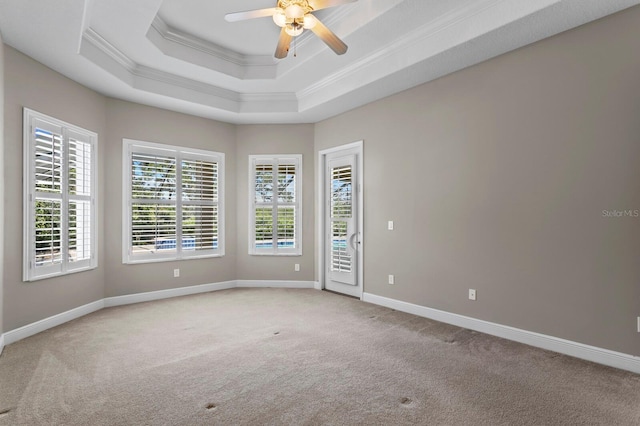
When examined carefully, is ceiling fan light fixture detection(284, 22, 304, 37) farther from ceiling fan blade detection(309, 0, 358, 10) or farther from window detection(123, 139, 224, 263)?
window detection(123, 139, 224, 263)

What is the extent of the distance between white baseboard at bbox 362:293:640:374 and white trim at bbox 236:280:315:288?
1.86 meters

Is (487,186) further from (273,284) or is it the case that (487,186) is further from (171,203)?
(171,203)

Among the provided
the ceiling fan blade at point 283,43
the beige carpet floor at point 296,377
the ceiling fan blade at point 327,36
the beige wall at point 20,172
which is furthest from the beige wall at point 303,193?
the ceiling fan blade at point 327,36

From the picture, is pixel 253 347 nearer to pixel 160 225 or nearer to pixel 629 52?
pixel 160 225

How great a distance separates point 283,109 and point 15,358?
4302mm

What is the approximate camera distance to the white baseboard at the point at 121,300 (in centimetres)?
360

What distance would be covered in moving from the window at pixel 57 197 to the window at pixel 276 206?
7.72 ft

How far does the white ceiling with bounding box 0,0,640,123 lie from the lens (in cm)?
310

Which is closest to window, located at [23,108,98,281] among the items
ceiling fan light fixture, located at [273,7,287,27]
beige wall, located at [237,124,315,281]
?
beige wall, located at [237,124,315,281]

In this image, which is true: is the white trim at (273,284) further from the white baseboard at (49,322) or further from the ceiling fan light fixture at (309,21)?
the ceiling fan light fixture at (309,21)

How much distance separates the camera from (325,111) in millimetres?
5488

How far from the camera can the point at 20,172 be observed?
3652 millimetres

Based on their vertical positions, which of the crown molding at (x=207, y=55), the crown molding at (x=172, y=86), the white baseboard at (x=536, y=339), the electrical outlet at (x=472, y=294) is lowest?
the white baseboard at (x=536, y=339)

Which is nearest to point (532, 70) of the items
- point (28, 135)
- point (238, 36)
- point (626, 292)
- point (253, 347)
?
point (626, 292)
